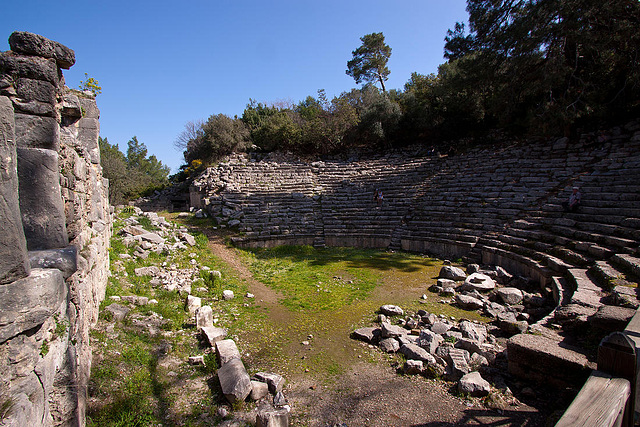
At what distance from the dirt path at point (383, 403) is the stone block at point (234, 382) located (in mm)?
615

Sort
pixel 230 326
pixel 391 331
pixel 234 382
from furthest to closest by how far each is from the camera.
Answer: pixel 230 326
pixel 391 331
pixel 234 382

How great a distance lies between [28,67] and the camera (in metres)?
2.33

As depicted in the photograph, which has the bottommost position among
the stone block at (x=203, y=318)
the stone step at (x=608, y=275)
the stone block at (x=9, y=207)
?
the stone block at (x=203, y=318)

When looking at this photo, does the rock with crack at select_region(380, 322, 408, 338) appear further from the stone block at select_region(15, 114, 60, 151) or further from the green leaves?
the green leaves

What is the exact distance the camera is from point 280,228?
14.1 meters

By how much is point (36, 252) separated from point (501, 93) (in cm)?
1655

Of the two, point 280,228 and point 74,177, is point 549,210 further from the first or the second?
point 74,177

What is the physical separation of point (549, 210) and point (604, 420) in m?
10.3

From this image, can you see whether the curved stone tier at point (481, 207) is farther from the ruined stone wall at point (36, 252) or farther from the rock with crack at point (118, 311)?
the rock with crack at point (118, 311)

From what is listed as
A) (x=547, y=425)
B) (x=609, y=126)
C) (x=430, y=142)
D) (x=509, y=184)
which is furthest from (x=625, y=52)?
(x=547, y=425)

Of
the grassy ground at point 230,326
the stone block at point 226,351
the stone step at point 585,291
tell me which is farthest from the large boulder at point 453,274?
the stone block at point 226,351

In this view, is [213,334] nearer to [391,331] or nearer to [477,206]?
[391,331]

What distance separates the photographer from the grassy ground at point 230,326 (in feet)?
11.6

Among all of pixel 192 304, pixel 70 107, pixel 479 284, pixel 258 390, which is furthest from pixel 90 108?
pixel 479 284
